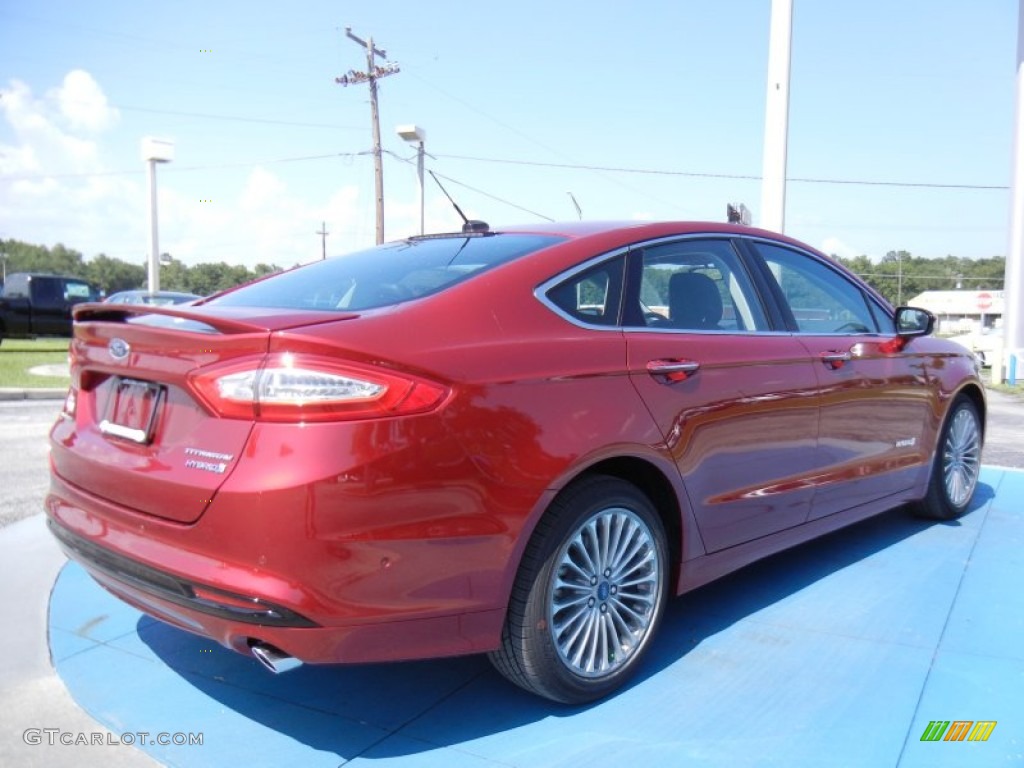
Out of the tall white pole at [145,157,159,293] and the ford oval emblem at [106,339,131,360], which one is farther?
the tall white pole at [145,157,159,293]

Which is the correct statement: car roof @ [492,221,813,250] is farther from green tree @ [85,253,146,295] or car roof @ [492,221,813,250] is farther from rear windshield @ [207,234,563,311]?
green tree @ [85,253,146,295]

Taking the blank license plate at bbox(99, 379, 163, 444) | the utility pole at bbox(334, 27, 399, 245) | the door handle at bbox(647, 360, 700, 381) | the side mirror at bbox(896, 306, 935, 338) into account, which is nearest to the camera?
the blank license plate at bbox(99, 379, 163, 444)

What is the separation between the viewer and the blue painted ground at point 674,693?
2562 millimetres

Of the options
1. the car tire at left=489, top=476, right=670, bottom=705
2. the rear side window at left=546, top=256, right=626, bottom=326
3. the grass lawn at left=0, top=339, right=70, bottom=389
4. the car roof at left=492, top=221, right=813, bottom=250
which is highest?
the car roof at left=492, top=221, right=813, bottom=250

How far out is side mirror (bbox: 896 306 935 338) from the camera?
4484 millimetres

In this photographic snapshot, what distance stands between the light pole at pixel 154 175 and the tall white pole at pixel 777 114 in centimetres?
1788

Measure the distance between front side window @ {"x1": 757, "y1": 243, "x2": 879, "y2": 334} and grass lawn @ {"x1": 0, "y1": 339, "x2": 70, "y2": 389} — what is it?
11695mm

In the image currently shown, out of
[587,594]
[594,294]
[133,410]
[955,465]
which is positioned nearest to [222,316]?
[133,410]

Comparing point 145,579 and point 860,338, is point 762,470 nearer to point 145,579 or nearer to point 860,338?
point 860,338

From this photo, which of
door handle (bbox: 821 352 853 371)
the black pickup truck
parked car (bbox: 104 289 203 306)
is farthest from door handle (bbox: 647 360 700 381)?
the black pickup truck

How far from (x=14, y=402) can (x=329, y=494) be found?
11378mm

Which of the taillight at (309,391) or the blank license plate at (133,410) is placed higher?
the taillight at (309,391)

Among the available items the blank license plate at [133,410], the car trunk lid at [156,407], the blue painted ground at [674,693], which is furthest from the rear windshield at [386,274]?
the blue painted ground at [674,693]

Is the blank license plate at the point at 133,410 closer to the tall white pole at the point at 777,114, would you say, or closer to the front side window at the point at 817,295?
the front side window at the point at 817,295
